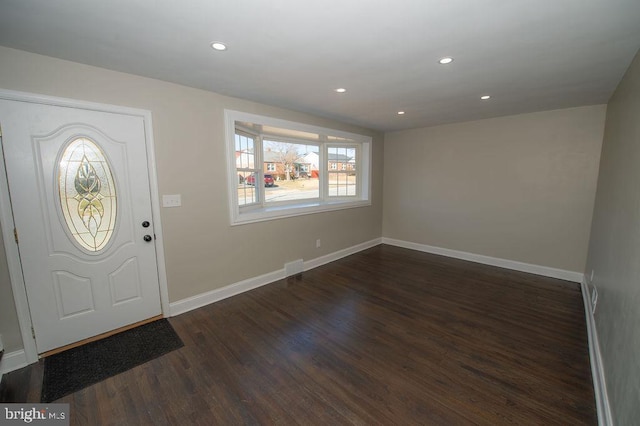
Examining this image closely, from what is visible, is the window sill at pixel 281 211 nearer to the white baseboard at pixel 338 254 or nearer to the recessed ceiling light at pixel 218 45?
the white baseboard at pixel 338 254

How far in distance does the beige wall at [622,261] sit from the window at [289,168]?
3201 millimetres

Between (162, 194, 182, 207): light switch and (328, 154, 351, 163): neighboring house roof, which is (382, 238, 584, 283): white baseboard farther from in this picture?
(162, 194, 182, 207): light switch

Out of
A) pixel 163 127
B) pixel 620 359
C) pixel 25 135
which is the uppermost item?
pixel 163 127

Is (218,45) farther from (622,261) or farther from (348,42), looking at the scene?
(622,261)

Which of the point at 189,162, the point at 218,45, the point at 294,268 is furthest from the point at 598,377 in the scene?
the point at 189,162

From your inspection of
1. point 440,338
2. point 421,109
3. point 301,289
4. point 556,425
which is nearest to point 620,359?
point 556,425

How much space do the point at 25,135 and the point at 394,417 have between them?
3.33 m

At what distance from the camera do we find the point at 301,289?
344 cm

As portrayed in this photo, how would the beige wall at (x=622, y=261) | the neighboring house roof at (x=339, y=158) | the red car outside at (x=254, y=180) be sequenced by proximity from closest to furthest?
1. the beige wall at (x=622, y=261)
2. the red car outside at (x=254, y=180)
3. the neighboring house roof at (x=339, y=158)

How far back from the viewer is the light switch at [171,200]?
2.64m

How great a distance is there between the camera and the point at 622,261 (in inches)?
68.1

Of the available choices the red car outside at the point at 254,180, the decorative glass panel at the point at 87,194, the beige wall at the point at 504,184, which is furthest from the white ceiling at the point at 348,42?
the red car outside at the point at 254,180

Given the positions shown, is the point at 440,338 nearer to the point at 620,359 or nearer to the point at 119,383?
the point at 620,359

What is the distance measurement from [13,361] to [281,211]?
2.79m
